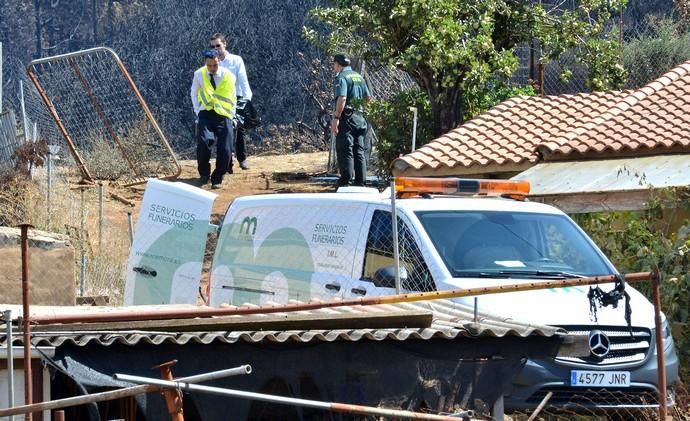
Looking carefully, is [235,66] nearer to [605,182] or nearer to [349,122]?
[349,122]

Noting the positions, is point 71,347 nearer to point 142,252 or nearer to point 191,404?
point 191,404

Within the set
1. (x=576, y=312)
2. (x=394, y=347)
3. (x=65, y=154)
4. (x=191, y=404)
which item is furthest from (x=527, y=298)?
(x=65, y=154)

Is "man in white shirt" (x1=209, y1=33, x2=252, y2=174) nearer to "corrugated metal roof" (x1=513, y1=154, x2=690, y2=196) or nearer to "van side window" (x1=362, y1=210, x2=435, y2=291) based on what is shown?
"corrugated metal roof" (x1=513, y1=154, x2=690, y2=196)

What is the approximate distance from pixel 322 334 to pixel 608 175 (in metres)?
7.39

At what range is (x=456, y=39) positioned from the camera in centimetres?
1591

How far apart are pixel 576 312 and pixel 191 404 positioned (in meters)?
3.15

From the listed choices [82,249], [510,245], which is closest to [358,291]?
[510,245]

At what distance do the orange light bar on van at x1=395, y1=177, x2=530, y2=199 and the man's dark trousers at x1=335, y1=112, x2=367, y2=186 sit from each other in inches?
252

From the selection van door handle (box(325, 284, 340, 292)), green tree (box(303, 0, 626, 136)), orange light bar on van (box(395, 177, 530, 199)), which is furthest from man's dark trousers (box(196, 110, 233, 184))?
van door handle (box(325, 284, 340, 292))

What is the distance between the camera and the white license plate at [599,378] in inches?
316

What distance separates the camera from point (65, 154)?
18.7 m

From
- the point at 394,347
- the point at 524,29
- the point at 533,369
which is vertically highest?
the point at 524,29

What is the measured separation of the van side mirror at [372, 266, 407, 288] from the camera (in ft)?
29.0

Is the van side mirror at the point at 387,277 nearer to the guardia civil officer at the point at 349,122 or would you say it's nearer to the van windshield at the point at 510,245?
the van windshield at the point at 510,245
